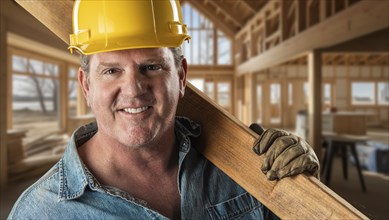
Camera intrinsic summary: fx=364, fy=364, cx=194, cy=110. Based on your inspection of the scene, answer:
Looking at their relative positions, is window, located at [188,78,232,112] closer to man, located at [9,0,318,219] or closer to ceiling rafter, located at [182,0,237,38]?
ceiling rafter, located at [182,0,237,38]

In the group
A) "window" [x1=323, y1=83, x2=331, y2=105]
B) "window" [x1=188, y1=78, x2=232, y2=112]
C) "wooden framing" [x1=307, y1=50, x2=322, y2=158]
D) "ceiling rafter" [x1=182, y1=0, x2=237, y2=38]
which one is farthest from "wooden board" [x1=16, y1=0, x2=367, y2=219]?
"window" [x1=323, y1=83, x2=331, y2=105]

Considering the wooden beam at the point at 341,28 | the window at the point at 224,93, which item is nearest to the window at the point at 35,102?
the window at the point at 224,93

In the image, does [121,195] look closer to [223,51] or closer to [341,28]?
[341,28]

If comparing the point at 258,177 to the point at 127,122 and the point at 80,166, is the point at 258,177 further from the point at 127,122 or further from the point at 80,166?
the point at 80,166

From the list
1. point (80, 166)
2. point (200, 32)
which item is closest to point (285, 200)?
point (80, 166)

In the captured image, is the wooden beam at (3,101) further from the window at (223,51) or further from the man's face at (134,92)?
the window at (223,51)

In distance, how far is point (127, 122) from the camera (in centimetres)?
121

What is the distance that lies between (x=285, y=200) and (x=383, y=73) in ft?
61.3

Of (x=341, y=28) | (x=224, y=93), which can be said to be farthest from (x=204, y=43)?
(x=341, y=28)

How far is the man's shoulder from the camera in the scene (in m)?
1.18

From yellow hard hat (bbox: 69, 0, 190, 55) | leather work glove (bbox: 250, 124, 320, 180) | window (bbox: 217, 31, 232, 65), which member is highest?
window (bbox: 217, 31, 232, 65)

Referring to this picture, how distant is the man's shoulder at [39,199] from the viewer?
118cm

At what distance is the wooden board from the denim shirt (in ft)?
0.28

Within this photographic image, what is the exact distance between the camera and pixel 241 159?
1200 millimetres
